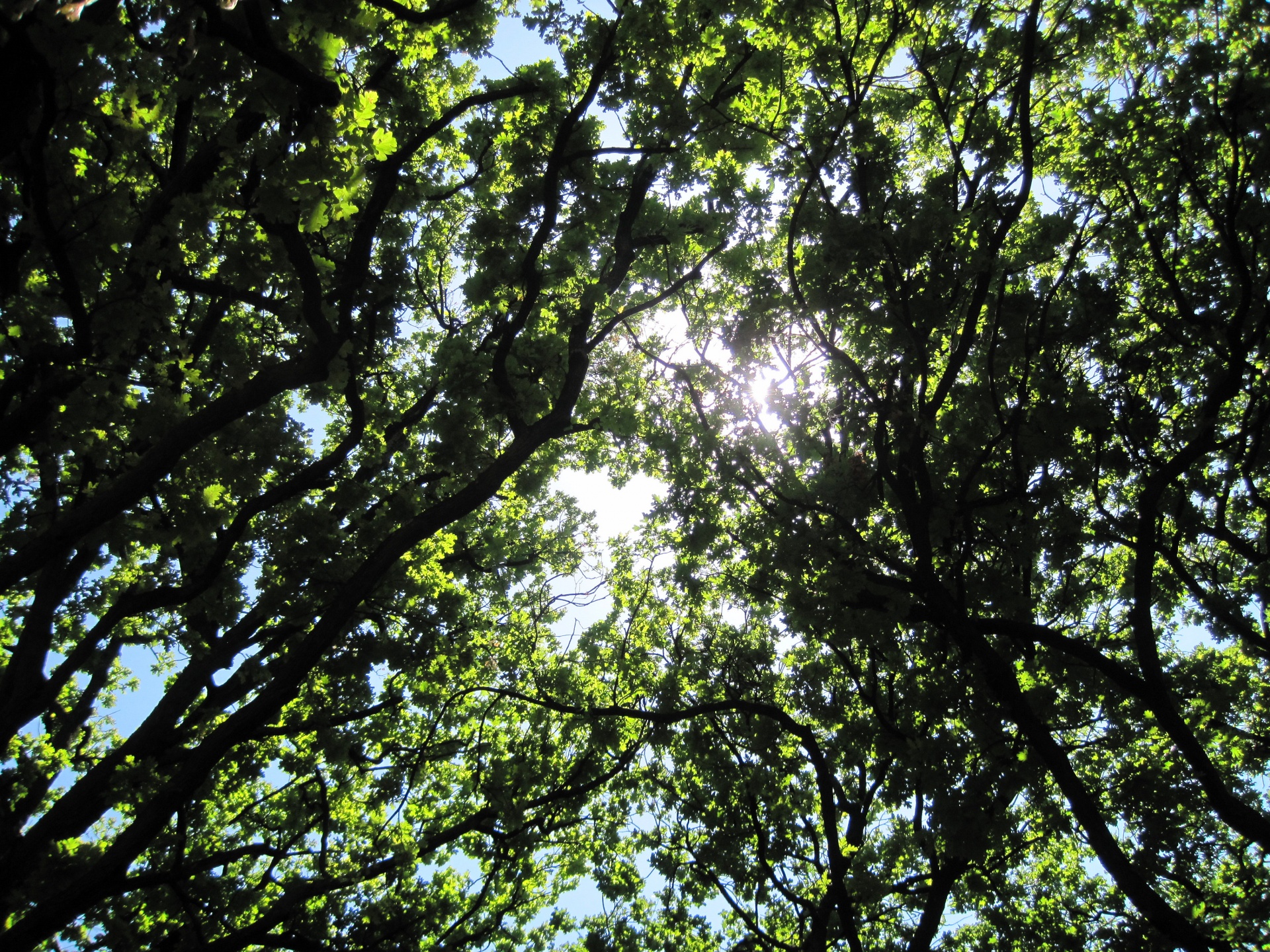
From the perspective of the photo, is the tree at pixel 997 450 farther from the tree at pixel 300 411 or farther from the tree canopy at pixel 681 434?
the tree at pixel 300 411

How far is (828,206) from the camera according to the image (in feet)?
Result: 26.3

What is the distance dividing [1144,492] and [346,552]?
898cm

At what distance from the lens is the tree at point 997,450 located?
7.37 metres

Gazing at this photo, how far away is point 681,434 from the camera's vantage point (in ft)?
32.7

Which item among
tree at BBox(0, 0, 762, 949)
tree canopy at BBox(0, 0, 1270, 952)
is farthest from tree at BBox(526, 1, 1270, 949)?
tree at BBox(0, 0, 762, 949)

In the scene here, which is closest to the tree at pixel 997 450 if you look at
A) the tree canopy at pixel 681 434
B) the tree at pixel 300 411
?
the tree canopy at pixel 681 434

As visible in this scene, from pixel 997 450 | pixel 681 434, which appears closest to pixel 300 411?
pixel 681 434

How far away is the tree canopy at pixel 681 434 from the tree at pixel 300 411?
60mm

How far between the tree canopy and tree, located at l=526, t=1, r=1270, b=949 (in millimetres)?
82

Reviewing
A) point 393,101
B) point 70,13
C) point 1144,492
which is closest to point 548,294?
point 393,101

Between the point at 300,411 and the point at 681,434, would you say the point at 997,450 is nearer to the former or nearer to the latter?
the point at 681,434

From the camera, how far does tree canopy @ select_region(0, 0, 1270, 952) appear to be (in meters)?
6.07

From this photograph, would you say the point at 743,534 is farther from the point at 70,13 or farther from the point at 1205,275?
the point at 70,13

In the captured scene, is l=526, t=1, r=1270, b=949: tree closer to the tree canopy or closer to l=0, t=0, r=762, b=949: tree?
the tree canopy
